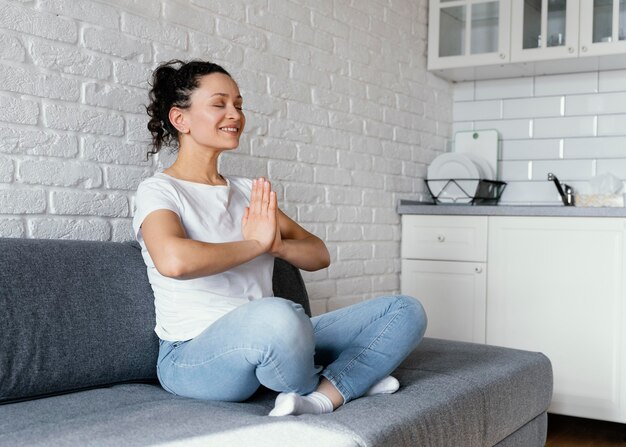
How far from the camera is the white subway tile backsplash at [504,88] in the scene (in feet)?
13.2

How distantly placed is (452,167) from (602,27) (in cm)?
93

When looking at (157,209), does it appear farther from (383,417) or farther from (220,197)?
(383,417)

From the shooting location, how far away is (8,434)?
1437 mm

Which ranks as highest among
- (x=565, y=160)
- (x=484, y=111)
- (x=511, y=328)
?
(x=484, y=111)

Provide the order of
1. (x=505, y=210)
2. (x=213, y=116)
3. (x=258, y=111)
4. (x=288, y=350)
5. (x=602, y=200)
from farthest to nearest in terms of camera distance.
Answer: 1. (x=602, y=200)
2. (x=505, y=210)
3. (x=258, y=111)
4. (x=213, y=116)
5. (x=288, y=350)

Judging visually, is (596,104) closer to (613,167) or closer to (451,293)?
(613,167)

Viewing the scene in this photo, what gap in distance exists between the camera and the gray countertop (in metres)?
3.28

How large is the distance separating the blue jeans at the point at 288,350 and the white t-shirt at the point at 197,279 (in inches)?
2.6

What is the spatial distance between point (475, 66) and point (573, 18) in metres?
0.50

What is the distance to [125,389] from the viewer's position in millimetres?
1908

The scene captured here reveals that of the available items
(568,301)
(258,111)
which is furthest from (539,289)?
(258,111)

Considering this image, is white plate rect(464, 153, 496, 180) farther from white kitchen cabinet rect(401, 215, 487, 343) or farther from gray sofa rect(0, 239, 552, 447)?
gray sofa rect(0, 239, 552, 447)

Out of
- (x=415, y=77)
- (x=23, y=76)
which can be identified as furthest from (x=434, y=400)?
(x=415, y=77)

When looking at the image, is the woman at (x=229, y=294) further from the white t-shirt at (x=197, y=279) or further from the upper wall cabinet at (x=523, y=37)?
the upper wall cabinet at (x=523, y=37)
